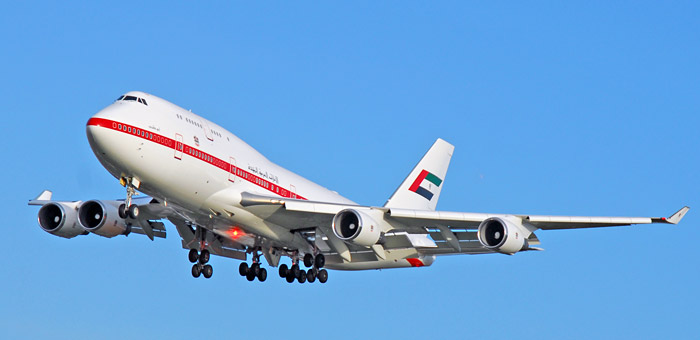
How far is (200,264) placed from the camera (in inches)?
1912

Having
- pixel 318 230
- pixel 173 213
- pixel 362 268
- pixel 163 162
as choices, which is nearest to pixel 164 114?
pixel 163 162

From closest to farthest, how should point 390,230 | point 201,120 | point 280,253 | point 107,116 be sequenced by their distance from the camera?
point 107,116
point 201,120
point 390,230
point 280,253

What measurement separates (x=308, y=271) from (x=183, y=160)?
10314mm

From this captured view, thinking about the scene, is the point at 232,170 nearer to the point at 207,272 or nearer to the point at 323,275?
the point at 207,272

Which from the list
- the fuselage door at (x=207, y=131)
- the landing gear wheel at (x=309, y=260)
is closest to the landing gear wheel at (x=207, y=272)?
the landing gear wheel at (x=309, y=260)

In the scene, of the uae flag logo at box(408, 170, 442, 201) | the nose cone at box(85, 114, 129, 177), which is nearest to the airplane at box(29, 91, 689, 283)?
the nose cone at box(85, 114, 129, 177)

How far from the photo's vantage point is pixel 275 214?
150 feet

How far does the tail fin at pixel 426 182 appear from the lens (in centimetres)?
5512

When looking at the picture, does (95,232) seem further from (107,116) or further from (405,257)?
(405,257)

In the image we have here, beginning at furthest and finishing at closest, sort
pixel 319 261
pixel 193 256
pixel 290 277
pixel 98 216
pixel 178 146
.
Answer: pixel 290 277, pixel 98 216, pixel 319 261, pixel 193 256, pixel 178 146

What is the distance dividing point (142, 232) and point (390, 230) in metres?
12.6

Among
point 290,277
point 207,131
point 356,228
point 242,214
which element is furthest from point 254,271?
point 207,131

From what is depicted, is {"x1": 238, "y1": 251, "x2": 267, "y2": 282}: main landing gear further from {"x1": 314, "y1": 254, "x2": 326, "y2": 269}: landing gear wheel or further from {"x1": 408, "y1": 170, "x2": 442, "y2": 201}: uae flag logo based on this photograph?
{"x1": 408, "y1": 170, "x2": 442, "y2": 201}: uae flag logo

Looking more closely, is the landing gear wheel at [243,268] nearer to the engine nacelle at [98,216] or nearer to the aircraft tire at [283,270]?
the aircraft tire at [283,270]
